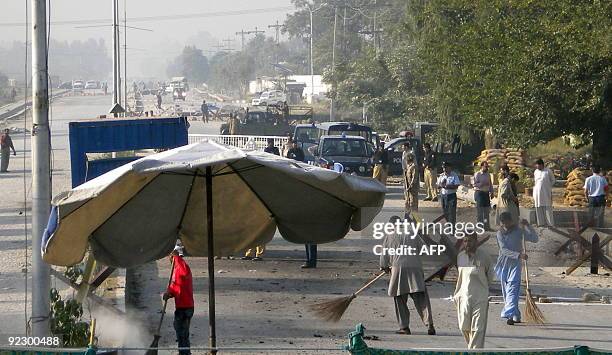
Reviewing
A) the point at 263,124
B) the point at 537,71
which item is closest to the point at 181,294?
the point at 537,71

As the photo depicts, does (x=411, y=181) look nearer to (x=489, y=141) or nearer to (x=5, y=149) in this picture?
(x=489, y=141)

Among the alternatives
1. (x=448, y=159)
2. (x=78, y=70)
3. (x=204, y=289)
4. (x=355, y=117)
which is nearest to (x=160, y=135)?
(x=204, y=289)

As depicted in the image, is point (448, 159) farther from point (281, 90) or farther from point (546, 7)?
point (281, 90)

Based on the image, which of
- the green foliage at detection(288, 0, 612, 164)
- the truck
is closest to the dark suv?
the green foliage at detection(288, 0, 612, 164)

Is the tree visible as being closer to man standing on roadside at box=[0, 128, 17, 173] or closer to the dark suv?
the dark suv

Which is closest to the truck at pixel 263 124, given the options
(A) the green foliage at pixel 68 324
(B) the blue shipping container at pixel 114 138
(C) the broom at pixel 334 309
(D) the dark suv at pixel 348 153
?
(D) the dark suv at pixel 348 153

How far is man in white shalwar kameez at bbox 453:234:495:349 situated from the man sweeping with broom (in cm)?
213

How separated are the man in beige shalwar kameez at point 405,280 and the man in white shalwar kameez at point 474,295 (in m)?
1.44

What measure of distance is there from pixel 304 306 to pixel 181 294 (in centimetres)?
400

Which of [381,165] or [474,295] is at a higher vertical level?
[381,165]

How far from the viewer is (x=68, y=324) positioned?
1141 centimetres

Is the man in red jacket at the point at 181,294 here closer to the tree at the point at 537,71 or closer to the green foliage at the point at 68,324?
the green foliage at the point at 68,324

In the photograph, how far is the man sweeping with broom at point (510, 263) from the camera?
13695mm

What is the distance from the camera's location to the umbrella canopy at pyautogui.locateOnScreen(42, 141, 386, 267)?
831 cm
